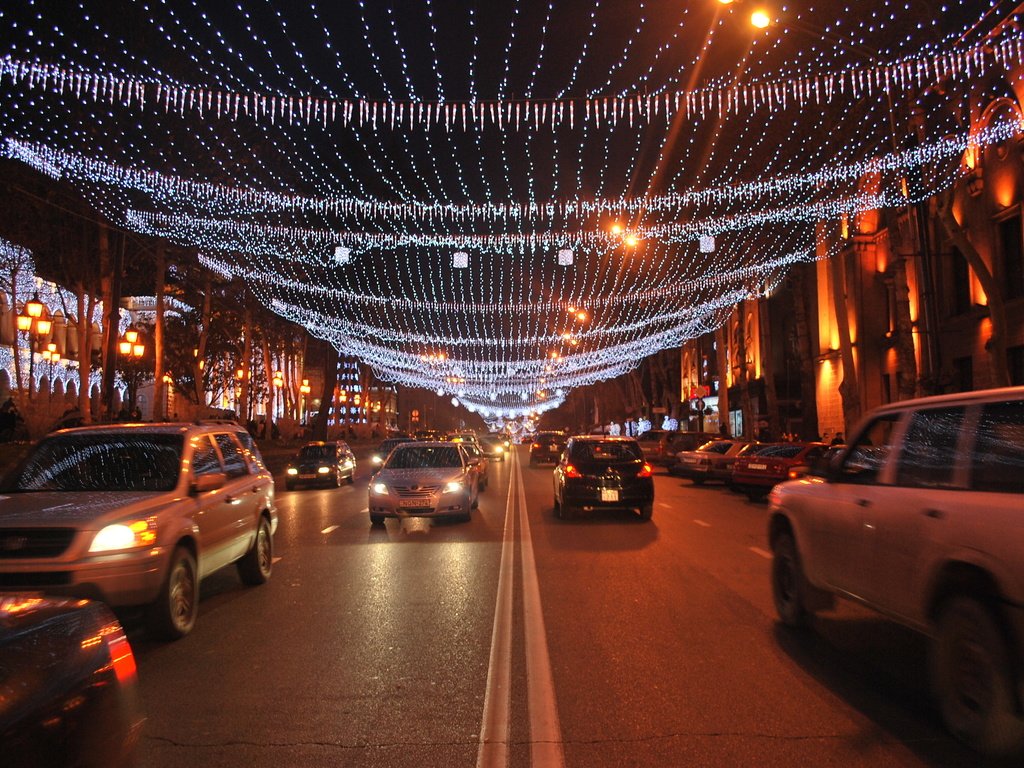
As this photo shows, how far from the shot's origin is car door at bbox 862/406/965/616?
5.17 m

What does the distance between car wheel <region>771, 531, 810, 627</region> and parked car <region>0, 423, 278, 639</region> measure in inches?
207

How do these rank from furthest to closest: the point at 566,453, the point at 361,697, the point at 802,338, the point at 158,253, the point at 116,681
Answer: the point at 802,338
the point at 158,253
the point at 566,453
the point at 361,697
the point at 116,681

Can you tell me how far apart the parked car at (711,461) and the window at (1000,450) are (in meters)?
20.2

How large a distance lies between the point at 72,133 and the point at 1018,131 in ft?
79.0

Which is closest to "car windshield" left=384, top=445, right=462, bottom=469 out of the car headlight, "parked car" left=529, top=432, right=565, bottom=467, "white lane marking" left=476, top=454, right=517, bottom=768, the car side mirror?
"white lane marking" left=476, top=454, right=517, bottom=768

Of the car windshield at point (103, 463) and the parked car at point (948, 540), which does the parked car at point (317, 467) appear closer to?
the car windshield at point (103, 463)

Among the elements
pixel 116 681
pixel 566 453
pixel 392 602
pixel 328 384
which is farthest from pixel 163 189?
pixel 328 384

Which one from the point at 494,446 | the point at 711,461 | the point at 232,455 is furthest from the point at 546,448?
the point at 232,455

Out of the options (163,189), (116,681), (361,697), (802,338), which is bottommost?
(361,697)

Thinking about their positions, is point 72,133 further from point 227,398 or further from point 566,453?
point 227,398

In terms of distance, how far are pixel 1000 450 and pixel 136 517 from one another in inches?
243

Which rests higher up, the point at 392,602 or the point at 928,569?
the point at 928,569

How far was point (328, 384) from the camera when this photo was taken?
55688mm

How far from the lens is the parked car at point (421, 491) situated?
15070mm
